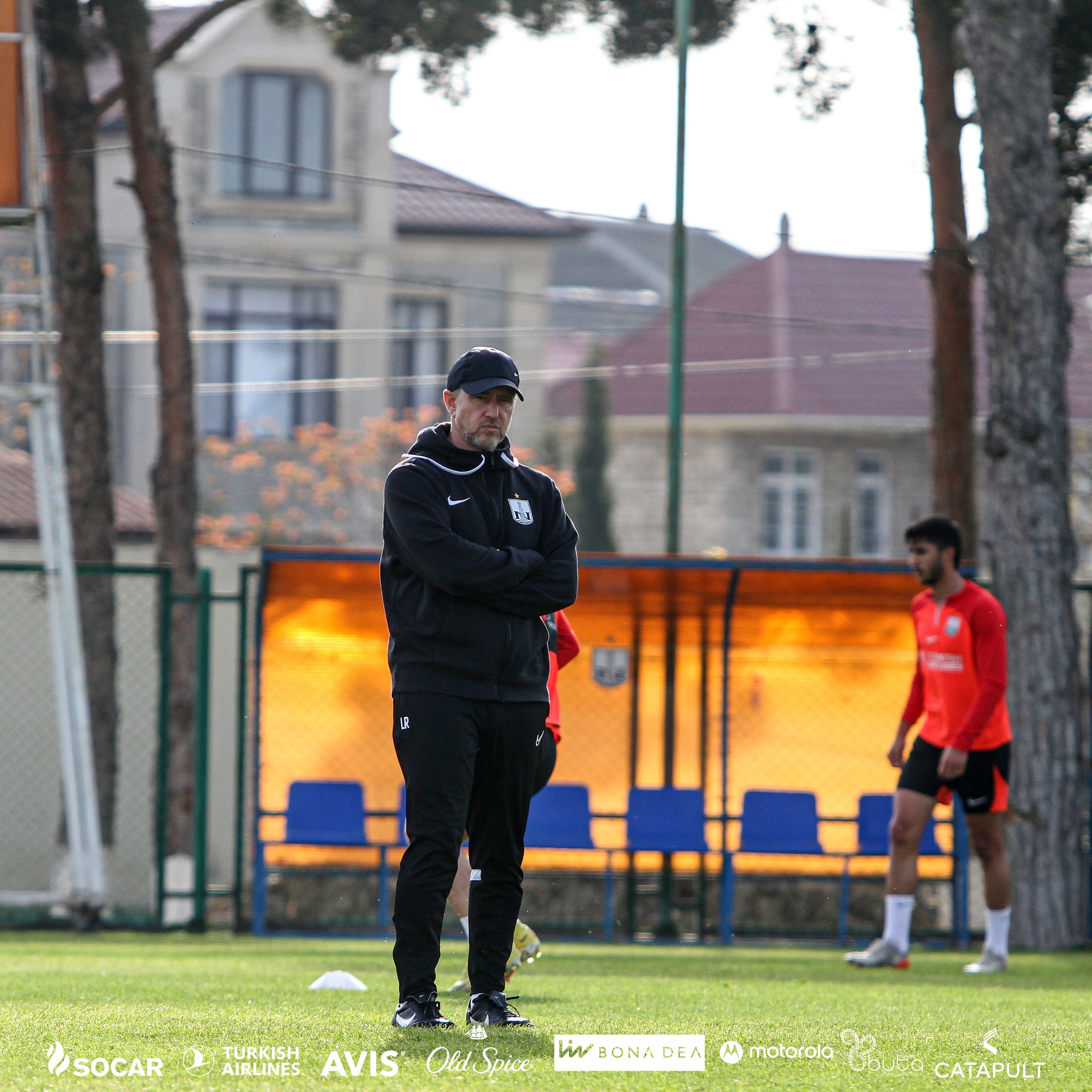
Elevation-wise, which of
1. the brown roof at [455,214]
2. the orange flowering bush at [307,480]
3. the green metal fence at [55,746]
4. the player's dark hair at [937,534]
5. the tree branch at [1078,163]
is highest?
the brown roof at [455,214]

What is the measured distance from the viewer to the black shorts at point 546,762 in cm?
538

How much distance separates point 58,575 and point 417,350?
23.4 m

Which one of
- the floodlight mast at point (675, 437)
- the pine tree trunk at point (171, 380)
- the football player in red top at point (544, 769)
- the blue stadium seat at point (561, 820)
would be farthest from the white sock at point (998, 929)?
the pine tree trunk at point (171, 380)

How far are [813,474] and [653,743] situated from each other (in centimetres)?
2577

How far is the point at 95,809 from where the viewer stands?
1030 centimetres

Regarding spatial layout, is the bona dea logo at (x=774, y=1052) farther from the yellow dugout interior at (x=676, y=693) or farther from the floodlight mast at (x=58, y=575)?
the floodlight mast at (x=58, y=575)

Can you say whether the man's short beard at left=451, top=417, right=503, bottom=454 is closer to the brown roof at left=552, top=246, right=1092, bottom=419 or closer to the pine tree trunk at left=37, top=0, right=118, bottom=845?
the pine tree trunk at left=37, top=0, right=118, bottom=845

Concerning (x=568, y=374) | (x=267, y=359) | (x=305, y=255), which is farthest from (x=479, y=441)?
(x=568, y=374)

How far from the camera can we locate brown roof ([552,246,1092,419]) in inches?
1448

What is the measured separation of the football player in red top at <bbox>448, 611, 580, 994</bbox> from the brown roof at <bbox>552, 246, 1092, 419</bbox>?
29366 mm

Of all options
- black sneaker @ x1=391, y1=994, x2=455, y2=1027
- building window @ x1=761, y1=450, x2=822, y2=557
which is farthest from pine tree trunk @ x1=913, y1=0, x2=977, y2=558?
building window @ x1=761, y1=450, x2=822, y2=557

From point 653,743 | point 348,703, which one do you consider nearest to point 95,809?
point 348,703

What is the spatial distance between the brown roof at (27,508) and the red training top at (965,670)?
1617 centimetres

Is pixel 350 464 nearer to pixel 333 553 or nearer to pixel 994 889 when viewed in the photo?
pixel 333 553
